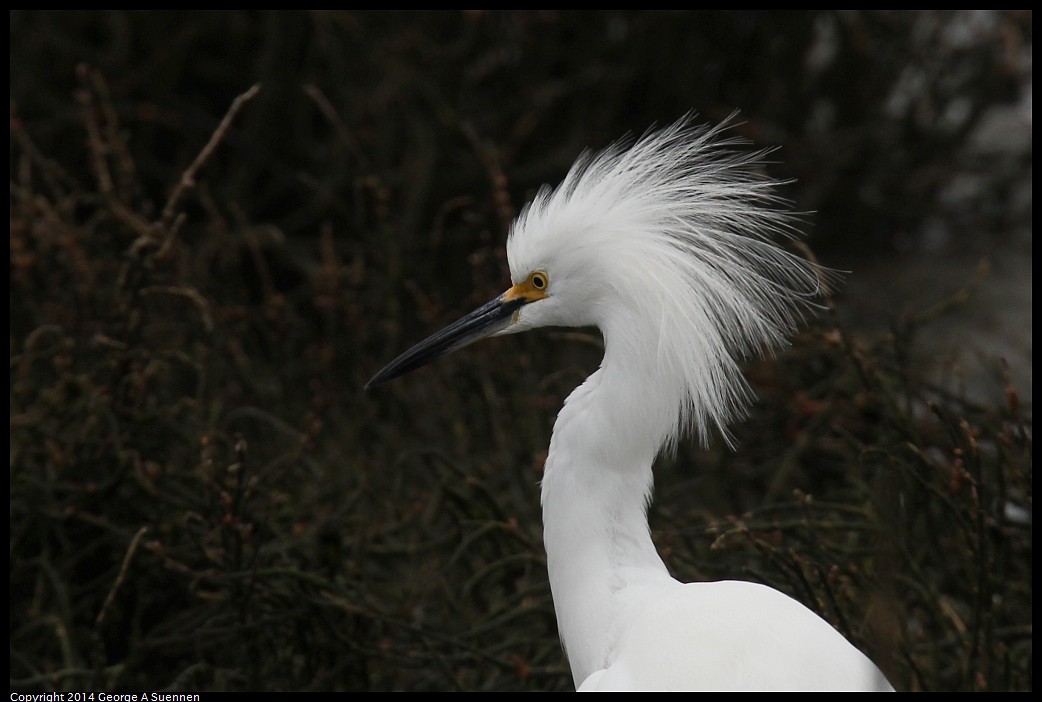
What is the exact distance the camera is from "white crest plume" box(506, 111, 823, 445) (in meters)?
1.66

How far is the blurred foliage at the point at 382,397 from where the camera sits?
1.96 meters

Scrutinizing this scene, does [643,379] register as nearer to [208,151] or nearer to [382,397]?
[208,151]

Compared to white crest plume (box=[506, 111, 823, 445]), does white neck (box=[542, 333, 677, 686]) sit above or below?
below

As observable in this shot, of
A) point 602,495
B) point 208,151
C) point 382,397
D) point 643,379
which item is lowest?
point 602,495

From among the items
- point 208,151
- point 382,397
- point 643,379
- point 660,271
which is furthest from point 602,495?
point 382,397

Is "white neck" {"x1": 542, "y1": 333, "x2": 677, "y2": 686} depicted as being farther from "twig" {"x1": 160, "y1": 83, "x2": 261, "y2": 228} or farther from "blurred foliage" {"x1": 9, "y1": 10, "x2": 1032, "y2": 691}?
"twig" {"x1": 160, "y1": 83, "x2": 261, "y2": 228}

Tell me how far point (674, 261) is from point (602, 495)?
1.16 ft

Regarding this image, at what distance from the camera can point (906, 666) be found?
1771 mm

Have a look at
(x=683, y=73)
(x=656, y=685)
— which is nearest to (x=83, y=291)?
(x=656, y=685)

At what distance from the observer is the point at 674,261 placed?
169 centimetres

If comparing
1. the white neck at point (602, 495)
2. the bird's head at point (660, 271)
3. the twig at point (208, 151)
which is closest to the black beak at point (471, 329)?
the bird's head at point (660, 271)

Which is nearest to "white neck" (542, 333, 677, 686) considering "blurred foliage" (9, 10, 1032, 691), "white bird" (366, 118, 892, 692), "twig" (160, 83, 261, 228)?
"white bird" (366, 118, 892, 692)

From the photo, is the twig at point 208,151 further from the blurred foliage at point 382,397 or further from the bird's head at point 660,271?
the bird's head at point 660,271

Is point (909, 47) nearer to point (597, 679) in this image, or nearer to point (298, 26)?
point (298, 26)
